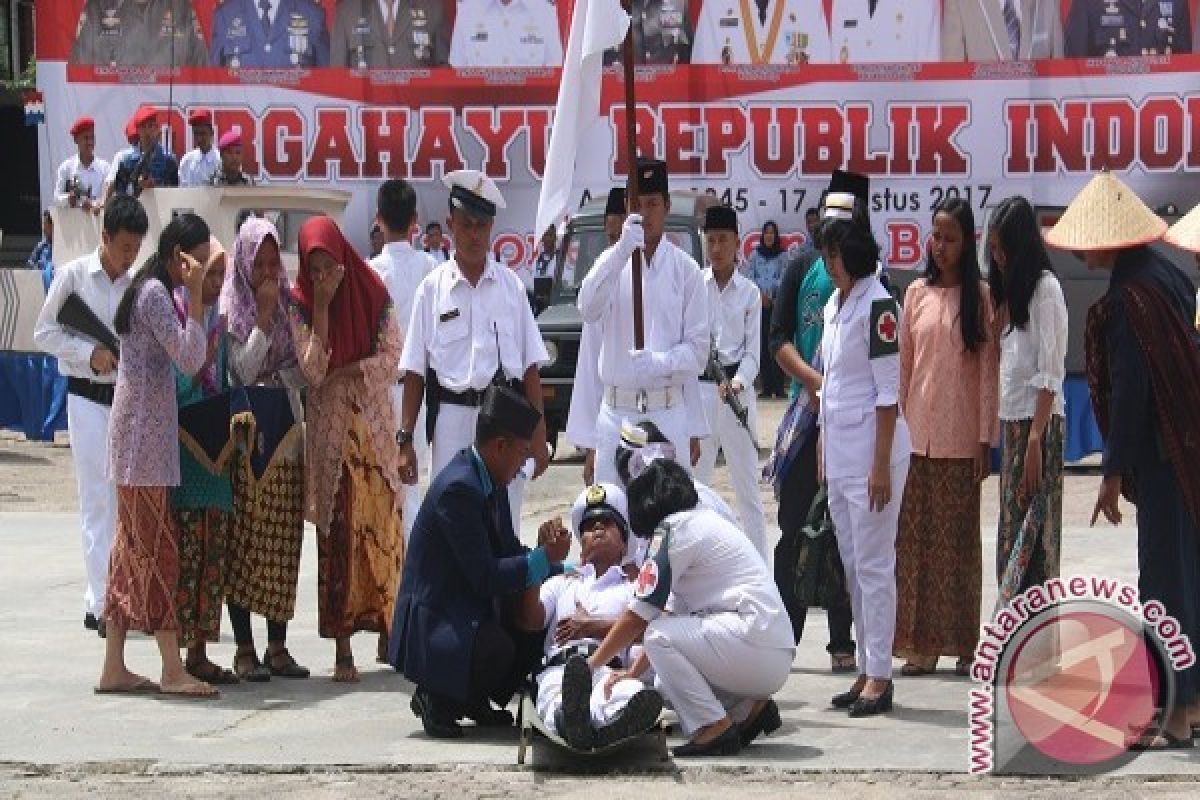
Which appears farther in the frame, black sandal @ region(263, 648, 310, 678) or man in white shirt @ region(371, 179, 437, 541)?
man in white shirt @ region(371, 179, 437, 541)

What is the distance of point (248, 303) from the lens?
9.86m

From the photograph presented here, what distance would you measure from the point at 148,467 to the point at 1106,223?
12.1 ft

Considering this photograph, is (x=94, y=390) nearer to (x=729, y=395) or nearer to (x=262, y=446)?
(x=262, y=446)

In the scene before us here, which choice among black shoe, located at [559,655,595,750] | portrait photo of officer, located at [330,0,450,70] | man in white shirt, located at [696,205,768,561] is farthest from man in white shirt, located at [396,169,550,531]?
portrait photo of officer, located at [330,0,450,70]

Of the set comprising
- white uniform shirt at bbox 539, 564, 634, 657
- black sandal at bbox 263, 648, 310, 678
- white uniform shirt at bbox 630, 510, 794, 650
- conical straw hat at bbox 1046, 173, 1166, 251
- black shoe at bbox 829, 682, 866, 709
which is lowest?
black sandal at bbox 263, 648, 310, 678

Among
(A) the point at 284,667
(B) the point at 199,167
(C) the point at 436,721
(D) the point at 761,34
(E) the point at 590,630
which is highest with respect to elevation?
(D) the point at 761,34

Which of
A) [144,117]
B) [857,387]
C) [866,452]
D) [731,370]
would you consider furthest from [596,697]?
[144,117]

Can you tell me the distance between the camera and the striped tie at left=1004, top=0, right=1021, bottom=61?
1002 inches

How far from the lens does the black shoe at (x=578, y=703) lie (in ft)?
25.4

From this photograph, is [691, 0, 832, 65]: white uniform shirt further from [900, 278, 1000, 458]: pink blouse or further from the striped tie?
[900, 278, 1000, 458]: pink blouse

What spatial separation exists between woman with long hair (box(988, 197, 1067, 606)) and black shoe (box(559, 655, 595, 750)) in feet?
7.58

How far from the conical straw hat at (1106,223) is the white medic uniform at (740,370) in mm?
3011

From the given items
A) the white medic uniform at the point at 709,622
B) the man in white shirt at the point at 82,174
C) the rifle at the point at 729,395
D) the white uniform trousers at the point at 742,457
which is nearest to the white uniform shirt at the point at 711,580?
the white medic uniform at the point at 709,622

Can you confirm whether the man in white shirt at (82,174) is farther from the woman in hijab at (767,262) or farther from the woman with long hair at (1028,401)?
the woman with long hair at (1028,401)
